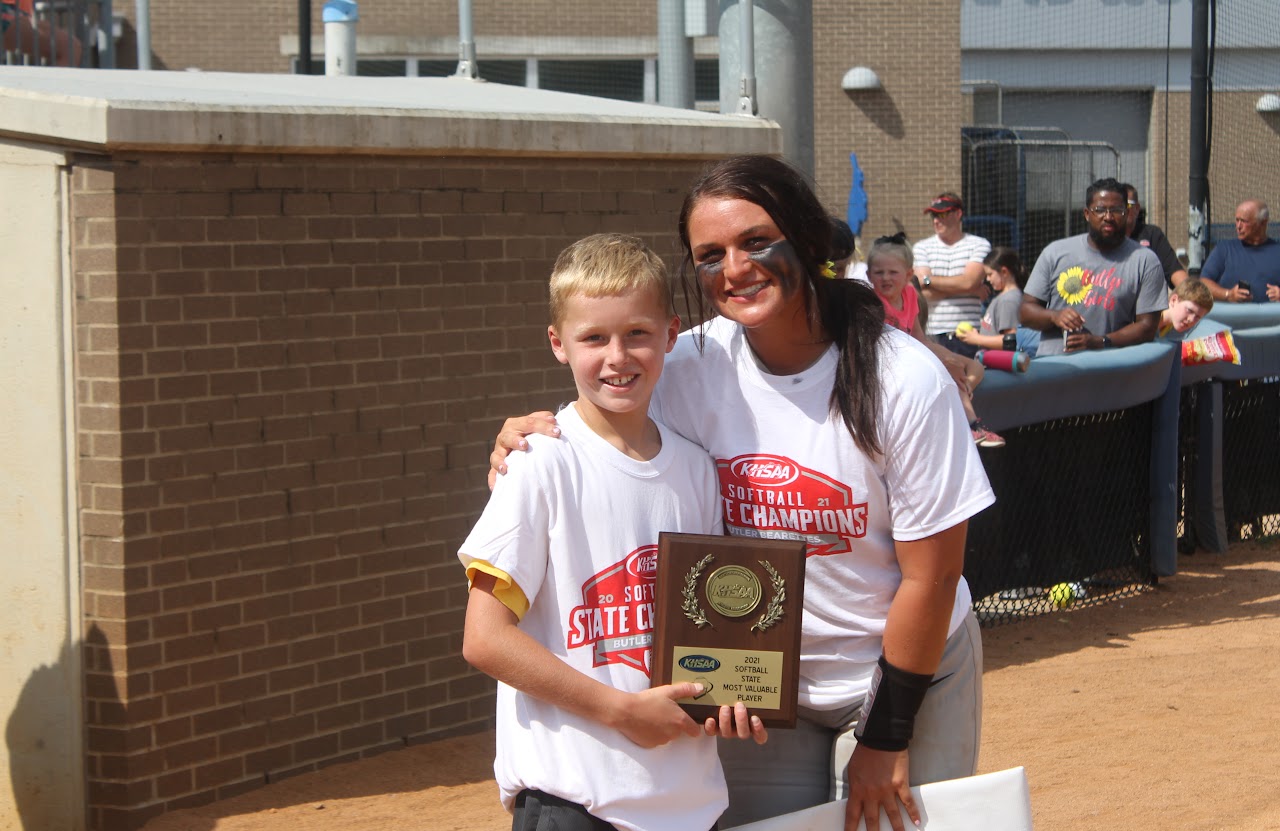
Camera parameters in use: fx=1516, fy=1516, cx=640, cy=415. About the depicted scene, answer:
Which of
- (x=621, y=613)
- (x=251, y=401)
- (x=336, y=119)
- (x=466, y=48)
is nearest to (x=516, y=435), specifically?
(x=621, y=613)

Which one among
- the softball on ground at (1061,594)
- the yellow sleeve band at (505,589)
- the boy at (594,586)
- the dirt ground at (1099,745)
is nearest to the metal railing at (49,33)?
the dirt ground at (1099,745)

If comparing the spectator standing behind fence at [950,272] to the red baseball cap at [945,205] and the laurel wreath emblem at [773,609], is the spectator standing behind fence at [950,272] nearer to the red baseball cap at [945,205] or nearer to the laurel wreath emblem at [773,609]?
the red baseball cap at [945,205]

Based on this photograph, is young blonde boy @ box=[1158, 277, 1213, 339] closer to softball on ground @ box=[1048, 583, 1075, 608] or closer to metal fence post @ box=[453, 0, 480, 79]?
softball on ground @ box=[1048, 583, 1075, 608]

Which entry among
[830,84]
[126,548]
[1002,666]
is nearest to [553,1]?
[830,84]

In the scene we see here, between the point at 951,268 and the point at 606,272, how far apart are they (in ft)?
27.6

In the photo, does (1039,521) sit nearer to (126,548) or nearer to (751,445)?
(126,548)

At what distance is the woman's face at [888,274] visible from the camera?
7164mm

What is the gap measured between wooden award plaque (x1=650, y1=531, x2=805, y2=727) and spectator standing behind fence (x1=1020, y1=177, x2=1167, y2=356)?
598 centimetres

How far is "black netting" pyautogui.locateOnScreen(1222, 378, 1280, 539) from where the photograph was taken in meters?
9.12

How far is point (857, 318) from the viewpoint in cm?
279

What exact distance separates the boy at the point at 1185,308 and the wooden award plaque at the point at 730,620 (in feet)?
21.4

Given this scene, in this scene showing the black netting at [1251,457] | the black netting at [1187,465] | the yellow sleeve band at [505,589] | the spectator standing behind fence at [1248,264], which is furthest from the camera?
the spectator standing behind fence at [1248,264]

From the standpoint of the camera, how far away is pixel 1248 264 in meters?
12.2

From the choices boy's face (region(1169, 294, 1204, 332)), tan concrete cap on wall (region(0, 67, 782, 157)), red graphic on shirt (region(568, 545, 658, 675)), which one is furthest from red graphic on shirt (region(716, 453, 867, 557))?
boy's face (region(1169, 294, 1204, 332))
